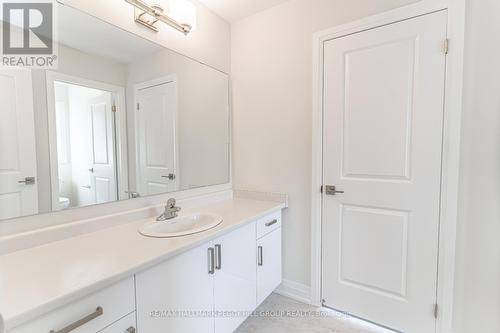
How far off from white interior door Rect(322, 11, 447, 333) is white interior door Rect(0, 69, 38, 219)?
1.72m

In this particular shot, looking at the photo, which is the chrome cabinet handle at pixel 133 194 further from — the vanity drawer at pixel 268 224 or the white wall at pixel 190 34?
the white wall at pixel 190 34

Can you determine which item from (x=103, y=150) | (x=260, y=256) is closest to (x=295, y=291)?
(x=260, y=256)

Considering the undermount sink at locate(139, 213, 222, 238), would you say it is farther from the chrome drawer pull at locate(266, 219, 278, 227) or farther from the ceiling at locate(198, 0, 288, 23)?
the ceiling at locate(198, 0, 288, 23)

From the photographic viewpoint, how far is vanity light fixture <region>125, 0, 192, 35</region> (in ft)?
4.59

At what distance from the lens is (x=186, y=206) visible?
176 centimetres

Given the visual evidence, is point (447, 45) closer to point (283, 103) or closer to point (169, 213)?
point (283, 103)

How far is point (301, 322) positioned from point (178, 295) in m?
1.07

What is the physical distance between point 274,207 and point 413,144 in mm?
1017

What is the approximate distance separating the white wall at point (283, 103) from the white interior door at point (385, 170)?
181 millimetres

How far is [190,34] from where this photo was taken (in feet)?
5.95

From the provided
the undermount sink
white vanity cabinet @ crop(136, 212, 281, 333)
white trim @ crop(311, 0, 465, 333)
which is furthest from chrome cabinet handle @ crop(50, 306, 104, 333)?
white trim @ crop(311, 0, 465, 333)

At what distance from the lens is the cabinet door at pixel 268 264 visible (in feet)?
5.40

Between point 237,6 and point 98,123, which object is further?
point 237,6

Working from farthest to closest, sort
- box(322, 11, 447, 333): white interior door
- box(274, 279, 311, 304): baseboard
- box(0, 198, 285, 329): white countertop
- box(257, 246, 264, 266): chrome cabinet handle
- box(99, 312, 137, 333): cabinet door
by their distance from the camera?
box(274, 279, 311, 304): baseboard
box(257, 246, 264, 266): chrome cabinet handle
box(322, 11, 447, 333): white interior door
box(99, 312, 137, 333): cabinet door
box(0, 198, 285, 329): white countertop
